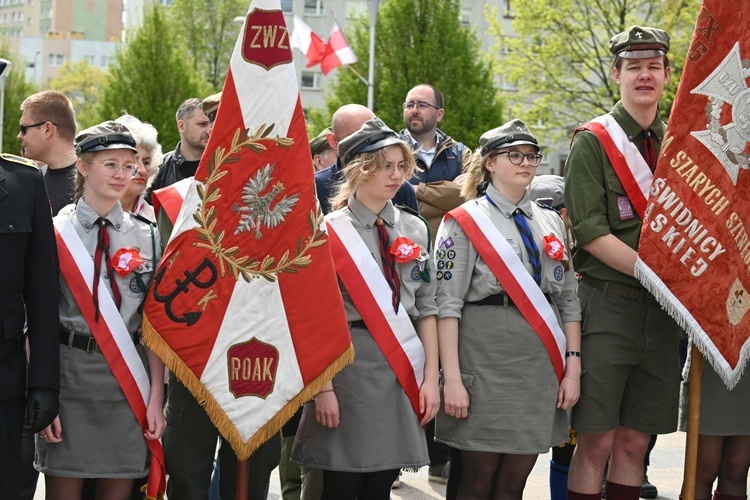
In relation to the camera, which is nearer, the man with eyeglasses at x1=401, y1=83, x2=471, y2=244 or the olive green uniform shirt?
the olive green uniform shirt

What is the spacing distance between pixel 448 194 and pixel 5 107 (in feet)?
153

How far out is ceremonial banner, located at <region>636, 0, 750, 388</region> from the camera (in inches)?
196

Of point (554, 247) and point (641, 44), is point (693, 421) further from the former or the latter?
point (641, 44)

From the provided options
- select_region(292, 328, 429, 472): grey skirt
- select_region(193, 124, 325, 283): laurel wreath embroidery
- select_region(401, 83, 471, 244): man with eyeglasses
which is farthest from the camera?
select_region(401, 83, 471, 244): man with eyeglasses

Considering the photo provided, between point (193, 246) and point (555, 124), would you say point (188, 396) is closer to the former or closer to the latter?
point (193, 246)

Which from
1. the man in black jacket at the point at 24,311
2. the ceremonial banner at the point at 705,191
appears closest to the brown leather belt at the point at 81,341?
the man in black jacket at the point at 24,311

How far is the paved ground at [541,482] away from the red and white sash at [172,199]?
7.80 ft

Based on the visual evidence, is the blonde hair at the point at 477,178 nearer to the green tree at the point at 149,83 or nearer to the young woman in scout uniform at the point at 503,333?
the young woman in scout uniform at the point at 503,333

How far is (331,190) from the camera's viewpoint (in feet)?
20.4

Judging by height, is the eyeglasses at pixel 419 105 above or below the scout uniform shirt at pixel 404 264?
above

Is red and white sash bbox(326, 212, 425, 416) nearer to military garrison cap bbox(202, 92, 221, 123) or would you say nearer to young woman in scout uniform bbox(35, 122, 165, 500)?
young woman in scout uniform bbox(35, 122, 165, 500)

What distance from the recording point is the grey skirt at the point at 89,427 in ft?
14.8

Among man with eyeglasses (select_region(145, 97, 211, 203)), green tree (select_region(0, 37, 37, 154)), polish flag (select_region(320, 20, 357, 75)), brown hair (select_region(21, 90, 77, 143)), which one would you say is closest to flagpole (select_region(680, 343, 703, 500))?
man with eyeglasses (select_region(145, 97, 211, 203))

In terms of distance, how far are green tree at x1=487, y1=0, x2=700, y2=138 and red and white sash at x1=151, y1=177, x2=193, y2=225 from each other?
2174cm
